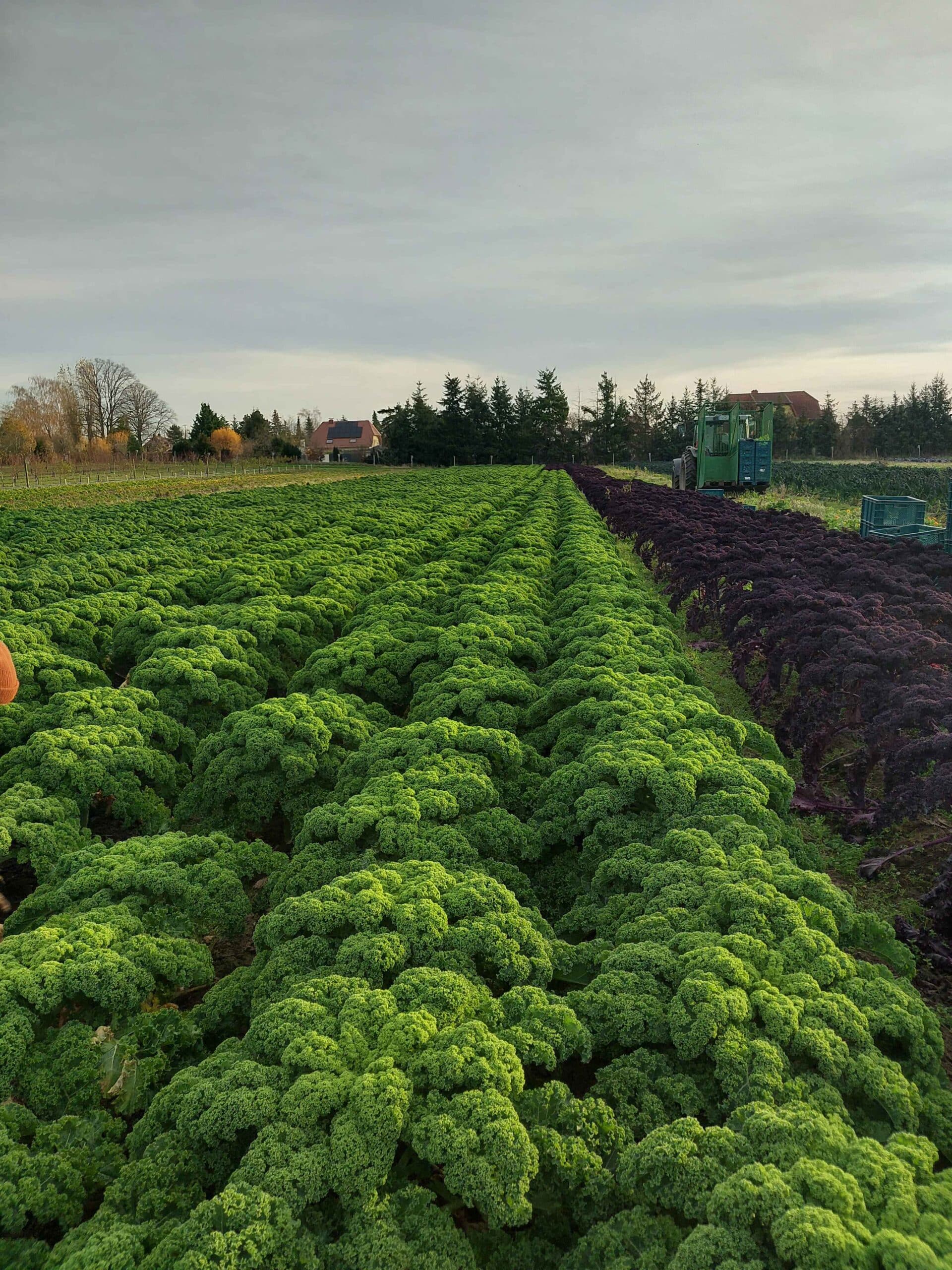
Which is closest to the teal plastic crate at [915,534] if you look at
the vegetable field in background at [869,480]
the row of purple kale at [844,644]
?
the row of purple kale at [844,644]

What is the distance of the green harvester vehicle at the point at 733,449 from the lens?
36.0m

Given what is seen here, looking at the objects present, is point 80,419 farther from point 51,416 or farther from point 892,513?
point 892,513

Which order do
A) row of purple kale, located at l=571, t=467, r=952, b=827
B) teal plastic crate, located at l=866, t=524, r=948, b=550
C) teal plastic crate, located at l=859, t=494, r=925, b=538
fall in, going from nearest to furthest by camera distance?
row of purple kale, located at l=571, t=467, r=952, b=827 < teal plastic crate, located at l=866, t=524, r=948, b=550 < teal plastic crate, located at l=859, t=494, r=925, b=538

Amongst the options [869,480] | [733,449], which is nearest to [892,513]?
[733,449]

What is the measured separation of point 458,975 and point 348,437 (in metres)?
135

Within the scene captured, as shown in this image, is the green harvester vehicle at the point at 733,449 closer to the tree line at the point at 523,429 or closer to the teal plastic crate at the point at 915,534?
the teal plastic crate at the point at 915,534

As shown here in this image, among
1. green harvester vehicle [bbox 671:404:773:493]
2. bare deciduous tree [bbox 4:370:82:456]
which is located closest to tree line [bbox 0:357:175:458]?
bare deciduous tree [bbox 4:370:82:456]

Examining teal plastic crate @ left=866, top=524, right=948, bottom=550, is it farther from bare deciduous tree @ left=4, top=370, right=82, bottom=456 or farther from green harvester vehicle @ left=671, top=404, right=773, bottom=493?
bare deciduous tree @ left=4, top=370, right=82, bottom=456

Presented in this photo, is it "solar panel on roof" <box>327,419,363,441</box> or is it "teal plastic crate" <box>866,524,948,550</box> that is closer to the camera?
"teal plastic crate" <box>866,524,948,550</box>

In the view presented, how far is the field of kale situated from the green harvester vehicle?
94.5 feet

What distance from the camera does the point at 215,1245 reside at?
9.16ft

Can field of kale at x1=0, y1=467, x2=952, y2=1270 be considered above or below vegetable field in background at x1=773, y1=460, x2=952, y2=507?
below

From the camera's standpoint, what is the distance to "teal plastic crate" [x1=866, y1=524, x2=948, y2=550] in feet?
57.1

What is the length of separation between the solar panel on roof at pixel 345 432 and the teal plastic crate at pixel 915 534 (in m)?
120
